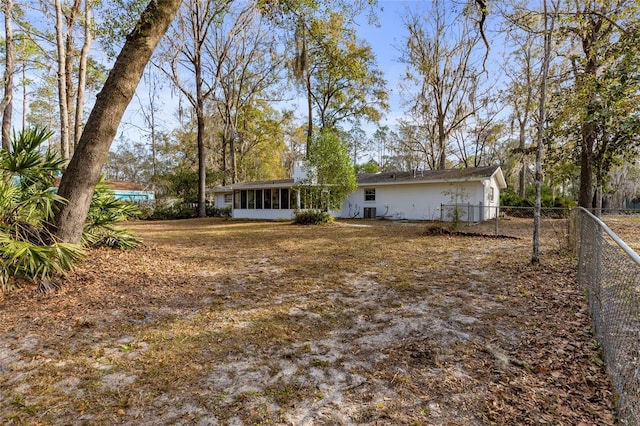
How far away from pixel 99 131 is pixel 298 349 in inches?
173

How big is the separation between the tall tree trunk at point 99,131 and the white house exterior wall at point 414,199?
573 inches

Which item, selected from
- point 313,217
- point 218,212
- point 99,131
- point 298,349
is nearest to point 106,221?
point 99,131

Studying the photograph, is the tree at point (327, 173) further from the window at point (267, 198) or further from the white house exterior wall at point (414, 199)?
the window at point (267, 198)

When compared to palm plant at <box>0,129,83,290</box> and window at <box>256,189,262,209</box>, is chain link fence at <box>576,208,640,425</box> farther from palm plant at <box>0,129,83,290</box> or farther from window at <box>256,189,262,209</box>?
window at <box>256,189,262,209</box>

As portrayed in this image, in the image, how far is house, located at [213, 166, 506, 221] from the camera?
17031 millimetres

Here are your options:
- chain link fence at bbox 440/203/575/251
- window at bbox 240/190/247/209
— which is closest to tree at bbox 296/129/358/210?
chain link fence at bbox 440/203/575/251

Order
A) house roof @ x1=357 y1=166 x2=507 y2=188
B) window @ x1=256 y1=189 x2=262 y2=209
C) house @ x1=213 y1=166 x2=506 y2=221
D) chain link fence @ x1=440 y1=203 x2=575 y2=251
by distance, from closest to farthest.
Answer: chain link fence @ x1=440 y1=203 x2=575 y2=251 → house roof @ x1=357 y1=166 x2=507 y2=188 → house @ x1=213 y1=166 x2=506 y2=221 → window @ x1=256 y1=189 x2=262 y2=209

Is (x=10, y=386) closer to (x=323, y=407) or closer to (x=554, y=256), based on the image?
(x=323, y=407)

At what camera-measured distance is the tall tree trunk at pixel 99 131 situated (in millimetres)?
4879

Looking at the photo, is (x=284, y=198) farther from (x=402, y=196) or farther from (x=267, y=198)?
(x=402, y=196)

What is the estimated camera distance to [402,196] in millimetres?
19250

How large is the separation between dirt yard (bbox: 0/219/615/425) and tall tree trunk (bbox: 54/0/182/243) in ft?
2.82

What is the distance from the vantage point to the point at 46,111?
2727cm

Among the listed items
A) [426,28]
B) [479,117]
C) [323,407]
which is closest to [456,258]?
[323,407]
